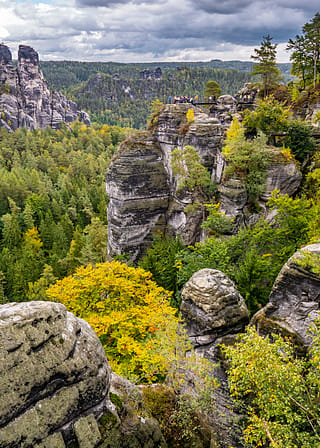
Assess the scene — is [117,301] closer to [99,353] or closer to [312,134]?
[99,353]

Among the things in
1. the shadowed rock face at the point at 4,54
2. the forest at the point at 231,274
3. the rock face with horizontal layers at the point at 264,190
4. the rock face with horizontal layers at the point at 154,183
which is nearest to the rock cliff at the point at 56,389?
the forest at the point at 231,274

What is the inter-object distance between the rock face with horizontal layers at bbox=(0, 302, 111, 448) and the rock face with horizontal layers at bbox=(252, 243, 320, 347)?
811 centimetres

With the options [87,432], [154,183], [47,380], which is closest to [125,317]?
[87,432]

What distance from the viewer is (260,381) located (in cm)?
793

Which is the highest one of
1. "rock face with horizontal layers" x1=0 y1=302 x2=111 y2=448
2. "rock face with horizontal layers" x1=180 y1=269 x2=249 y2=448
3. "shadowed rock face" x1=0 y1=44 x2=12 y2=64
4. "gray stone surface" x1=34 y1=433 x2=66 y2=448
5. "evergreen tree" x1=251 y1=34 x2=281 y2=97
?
"shadowed rock face" x1=0 y1=44 x2=12 y2=64

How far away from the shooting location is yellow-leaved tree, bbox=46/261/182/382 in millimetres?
13484

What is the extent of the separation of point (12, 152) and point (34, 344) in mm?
98603

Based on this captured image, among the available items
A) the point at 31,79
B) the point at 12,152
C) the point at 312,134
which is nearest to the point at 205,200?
the point at 312,134

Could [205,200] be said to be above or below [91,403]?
below

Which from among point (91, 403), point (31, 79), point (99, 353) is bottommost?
point (91, 403)

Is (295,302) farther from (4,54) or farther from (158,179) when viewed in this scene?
(4,54)

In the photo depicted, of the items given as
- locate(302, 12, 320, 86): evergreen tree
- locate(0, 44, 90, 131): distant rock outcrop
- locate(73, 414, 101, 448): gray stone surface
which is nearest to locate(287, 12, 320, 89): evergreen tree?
locate(302, 12, 320, 86): evergreen tree

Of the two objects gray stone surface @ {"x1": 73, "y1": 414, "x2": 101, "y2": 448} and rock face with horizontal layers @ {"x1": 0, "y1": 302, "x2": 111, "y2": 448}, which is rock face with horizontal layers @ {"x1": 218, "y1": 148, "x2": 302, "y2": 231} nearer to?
rock face with horizontal layers @ {"x1": 0, "y1": 302, "x2": 111, "y2": 448}

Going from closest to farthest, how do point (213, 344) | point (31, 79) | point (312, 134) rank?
point (213, 344), point (312, 134), point (31, 79)
